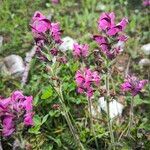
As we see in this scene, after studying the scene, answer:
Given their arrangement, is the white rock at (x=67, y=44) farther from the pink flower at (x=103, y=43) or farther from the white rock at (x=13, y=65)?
the pink flower at (x=103, y=43)

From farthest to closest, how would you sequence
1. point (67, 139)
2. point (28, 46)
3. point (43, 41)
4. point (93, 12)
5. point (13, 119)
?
point (93, 12) < point (28, 46) < point (67, 139) < point (43, 41) < point (13, 119)

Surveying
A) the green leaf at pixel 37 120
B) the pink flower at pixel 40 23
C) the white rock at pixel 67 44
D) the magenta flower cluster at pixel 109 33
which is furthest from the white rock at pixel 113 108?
the pink flower at pixel 40 23

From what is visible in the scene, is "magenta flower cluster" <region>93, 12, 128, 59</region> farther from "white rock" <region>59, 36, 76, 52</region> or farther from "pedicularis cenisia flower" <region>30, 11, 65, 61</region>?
"white rock" <region>59, 36, 76, 52</region>

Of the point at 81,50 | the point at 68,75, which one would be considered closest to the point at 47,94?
the point at 68,75

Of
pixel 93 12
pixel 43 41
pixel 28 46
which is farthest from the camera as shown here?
pixel 93 12

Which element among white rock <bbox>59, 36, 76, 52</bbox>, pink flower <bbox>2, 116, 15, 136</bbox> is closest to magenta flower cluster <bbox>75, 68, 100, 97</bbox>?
pink flower <bbox>2, 116, 15, 136</bbox>

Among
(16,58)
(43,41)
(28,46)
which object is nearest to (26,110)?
(43,41)

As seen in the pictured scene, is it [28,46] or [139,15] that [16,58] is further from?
[139,15]
